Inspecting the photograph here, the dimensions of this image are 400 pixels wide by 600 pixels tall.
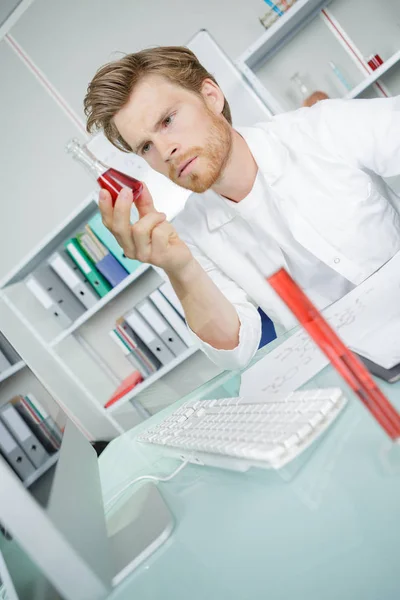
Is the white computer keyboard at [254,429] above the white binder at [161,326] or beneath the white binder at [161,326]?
beneath

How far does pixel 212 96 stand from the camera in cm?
156

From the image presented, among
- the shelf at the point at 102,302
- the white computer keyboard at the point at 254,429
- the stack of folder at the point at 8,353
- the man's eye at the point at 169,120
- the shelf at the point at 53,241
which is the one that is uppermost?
the shelf at the point at 53,241

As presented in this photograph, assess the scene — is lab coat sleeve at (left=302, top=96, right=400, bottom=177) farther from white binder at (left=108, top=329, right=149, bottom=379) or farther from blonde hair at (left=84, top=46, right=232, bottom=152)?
white binder at (left=108, top=329, right=149, bottom=379)

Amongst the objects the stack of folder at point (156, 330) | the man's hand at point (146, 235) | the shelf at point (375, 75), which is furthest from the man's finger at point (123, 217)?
the shelf at point (375, 75)

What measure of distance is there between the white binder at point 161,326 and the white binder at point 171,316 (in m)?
0.02

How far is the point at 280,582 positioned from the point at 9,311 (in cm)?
264

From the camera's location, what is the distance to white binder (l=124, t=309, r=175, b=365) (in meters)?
2.51

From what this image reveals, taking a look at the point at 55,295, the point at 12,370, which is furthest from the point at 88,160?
the point at 55,295

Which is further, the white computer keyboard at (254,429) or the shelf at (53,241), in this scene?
the shelf at (53,241)

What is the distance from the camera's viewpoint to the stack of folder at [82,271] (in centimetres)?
253

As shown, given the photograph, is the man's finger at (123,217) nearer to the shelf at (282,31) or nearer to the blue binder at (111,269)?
the blue binder at (111,269)

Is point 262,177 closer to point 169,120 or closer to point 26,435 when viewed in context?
point 169,120

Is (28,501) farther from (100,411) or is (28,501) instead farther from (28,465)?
(100,411)

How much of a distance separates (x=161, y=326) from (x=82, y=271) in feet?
1.66
